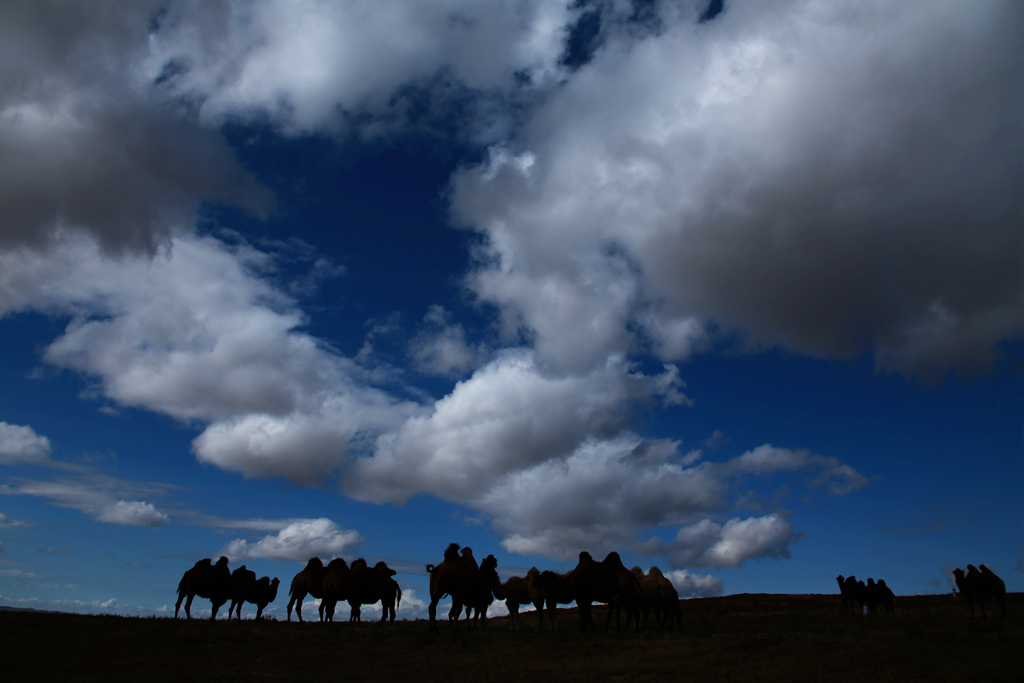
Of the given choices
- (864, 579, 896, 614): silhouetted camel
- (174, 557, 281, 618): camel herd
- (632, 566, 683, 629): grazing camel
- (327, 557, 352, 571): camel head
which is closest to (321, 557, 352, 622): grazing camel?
(327, 557, 352, 571): camel head

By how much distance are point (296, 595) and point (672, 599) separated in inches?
714

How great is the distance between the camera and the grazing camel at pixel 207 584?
24688 millimetres

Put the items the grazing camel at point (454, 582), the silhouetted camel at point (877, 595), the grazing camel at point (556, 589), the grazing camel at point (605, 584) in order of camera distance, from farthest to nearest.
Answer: the silhouetted camel at point (877, 595) → the grazing camel at point (556, 589) → the grazing camel at point (605, 584) → the grazing camel at point (454, 582)

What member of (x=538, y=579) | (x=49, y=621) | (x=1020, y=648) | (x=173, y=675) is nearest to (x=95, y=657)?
(x=173, y=675)

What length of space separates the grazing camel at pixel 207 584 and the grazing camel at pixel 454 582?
10835 millimetres

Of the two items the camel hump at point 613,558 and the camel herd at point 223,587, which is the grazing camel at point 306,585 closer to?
the camel herd at point 223,587

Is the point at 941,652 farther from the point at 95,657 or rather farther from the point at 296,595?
the point at 296,595

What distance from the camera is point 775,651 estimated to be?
15.8 meters

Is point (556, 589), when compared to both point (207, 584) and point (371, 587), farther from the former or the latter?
point (207, 584)

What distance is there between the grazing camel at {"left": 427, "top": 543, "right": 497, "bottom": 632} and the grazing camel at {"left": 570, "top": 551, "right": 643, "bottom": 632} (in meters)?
4.37

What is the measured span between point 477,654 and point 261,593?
51.4 feet

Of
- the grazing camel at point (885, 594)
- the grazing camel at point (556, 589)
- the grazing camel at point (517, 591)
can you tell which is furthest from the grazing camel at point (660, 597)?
the grazing camel at point (885, 594)

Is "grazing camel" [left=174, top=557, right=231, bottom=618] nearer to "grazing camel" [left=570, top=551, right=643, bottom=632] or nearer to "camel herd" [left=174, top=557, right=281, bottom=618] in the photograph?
"camel herd" [left=174, top=557, right=281, bottom=618]

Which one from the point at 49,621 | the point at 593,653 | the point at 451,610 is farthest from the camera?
the point at 451,610
